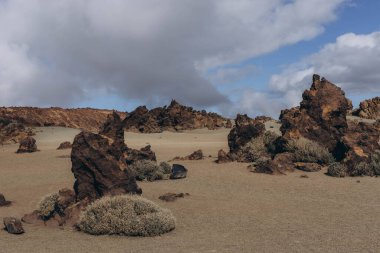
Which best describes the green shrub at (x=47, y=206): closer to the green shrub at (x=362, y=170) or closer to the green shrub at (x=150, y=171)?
the green shrub at (x=150, y=171)

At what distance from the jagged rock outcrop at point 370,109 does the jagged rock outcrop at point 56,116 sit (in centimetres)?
2877

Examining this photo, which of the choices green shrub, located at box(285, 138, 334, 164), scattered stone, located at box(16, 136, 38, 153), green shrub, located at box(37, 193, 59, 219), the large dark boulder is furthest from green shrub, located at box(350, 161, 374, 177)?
scattered stone, located at box(16, 136, 38, 153)

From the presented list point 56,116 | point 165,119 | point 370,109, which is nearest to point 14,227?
point 165,119

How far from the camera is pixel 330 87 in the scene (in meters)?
23.3

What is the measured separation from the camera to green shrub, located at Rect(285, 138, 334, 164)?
20.8 metres

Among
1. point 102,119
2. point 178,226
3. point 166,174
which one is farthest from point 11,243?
point 102,119

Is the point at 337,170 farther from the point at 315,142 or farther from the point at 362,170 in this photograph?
the point at 315,142

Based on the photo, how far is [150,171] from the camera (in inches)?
746

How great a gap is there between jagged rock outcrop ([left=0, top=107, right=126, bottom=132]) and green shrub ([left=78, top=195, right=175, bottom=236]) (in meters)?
39.5

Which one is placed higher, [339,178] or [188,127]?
[188,127]

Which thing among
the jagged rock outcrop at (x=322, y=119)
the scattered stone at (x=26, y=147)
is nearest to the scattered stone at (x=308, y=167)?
the jagged rock outcrop at (x=322, y=119)

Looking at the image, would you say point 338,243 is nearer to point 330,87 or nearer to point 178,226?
point 178,226

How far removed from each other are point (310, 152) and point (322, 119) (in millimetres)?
2410

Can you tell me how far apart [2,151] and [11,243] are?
2428cm
